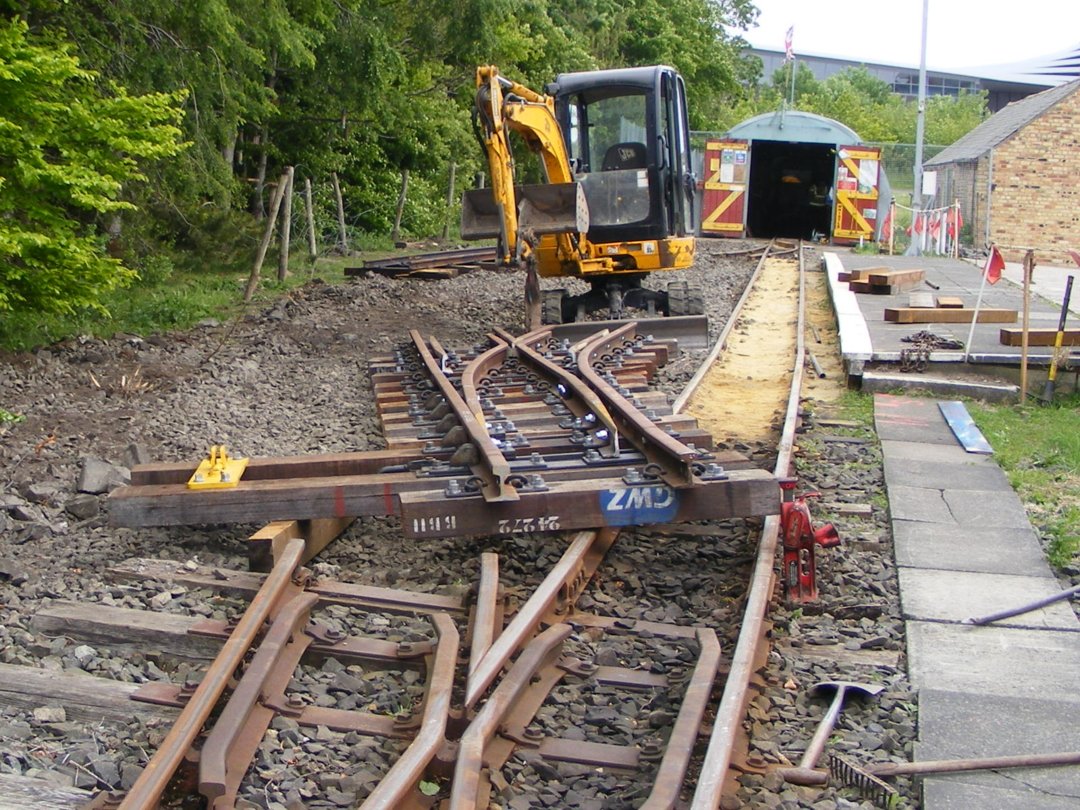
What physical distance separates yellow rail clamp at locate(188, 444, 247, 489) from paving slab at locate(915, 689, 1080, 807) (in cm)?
366

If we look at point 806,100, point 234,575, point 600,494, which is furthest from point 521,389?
point 806,100

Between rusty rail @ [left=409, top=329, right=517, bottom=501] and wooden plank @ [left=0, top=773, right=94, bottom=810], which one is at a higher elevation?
rusty rail @ [left=409, top=329, right=517, bottom=501]

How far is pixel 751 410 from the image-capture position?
10641 mm

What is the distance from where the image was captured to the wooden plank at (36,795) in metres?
3.70

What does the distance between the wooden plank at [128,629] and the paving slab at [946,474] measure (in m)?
4.73

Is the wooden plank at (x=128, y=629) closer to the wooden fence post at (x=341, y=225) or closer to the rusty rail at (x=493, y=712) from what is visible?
the rusty rail at (x=493, y=712)

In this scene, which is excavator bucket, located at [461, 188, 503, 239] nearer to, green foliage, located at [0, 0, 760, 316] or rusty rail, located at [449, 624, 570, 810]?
green foliage, located at [0, 0, 760, 316]

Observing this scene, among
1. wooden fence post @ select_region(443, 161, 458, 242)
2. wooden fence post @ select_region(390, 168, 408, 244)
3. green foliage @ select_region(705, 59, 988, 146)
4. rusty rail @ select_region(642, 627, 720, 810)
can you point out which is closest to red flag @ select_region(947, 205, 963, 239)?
wooden fence post @ select_region(443, 161, 458, 242)

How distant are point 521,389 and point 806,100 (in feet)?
261

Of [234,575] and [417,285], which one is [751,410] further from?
[417,285]

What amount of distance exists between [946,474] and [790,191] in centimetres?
3139

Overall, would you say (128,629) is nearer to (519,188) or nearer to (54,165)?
(54,165)

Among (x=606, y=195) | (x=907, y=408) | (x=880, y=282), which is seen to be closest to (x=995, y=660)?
(x=907, y=408)

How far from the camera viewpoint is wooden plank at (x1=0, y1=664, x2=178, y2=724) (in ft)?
14.6
